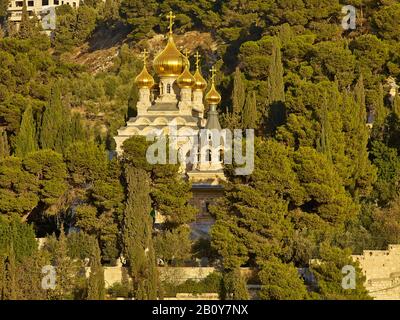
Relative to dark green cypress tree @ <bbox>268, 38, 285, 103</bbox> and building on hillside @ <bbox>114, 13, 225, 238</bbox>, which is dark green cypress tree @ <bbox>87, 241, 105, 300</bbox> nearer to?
building on hillside @ <bbox>114, 13, 225, 238</bbox>

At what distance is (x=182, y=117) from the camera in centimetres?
4791

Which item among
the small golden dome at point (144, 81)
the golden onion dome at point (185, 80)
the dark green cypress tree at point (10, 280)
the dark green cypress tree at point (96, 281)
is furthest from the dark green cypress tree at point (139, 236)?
the small golden dome at point (144, 81)

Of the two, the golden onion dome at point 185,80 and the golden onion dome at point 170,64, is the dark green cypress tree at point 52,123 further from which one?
the golden onion dome at point 170,64

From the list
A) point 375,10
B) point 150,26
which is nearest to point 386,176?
point 375,10

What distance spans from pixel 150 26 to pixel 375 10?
15213mm

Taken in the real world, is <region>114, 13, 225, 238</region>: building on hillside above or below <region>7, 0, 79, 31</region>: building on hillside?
below

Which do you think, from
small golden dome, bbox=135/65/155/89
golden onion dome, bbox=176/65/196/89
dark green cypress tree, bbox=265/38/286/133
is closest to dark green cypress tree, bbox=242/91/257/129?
dark green cypress tree, bbox=265/38/286/133

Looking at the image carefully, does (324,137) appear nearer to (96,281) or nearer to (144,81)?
(96,281)

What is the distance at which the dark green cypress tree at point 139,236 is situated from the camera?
32031mm

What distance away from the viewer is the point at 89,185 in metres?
38.6

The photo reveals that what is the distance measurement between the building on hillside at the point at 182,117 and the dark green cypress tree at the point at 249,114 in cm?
101

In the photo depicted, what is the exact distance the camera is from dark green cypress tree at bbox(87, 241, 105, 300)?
31219 millimetres

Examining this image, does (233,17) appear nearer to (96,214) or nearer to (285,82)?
(285,82)

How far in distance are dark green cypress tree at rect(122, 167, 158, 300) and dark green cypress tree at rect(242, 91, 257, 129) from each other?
9791 mm
